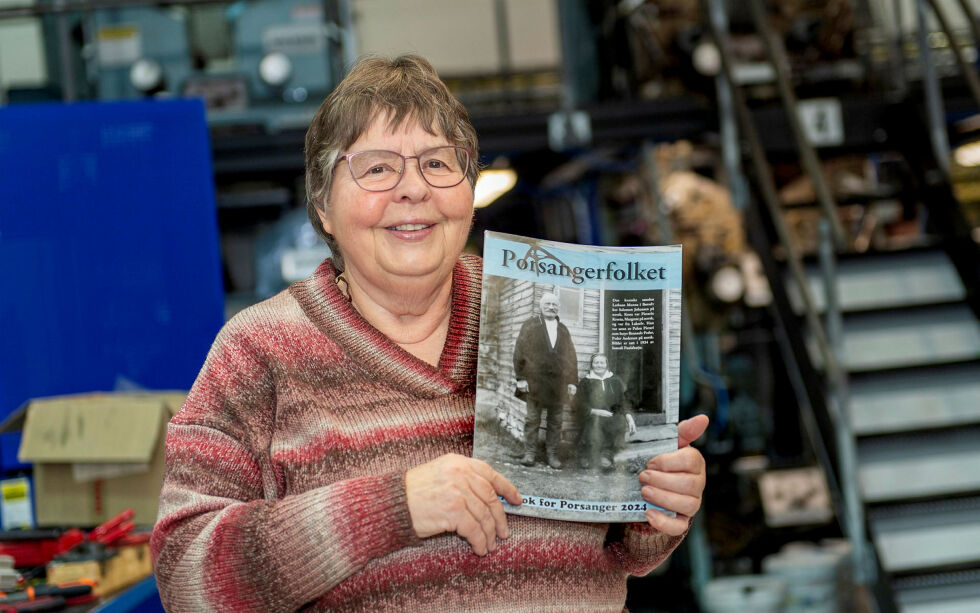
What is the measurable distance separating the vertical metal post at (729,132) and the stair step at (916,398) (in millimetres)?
947

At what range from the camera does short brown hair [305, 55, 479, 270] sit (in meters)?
1.35

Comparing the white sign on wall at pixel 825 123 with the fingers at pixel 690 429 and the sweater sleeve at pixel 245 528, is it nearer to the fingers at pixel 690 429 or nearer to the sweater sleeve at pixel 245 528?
the fingers at pixel 690 429

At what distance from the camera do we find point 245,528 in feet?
3.99

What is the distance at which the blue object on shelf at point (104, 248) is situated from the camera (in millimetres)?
3035

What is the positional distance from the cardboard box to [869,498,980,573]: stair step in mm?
2358

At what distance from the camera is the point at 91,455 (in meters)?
2.56

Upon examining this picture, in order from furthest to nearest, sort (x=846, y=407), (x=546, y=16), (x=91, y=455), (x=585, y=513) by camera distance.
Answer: (x=546, y=16), (x=846, y=407), (x=91, y=455), (x=585, y=513)

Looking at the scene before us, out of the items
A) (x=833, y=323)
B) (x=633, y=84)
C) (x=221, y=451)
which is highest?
(x=633, y=84)

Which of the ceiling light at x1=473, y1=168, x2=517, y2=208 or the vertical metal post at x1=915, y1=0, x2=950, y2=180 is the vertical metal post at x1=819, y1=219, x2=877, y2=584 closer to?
the vertical metal post at x1=915, y1=0, x2=950, y2=180

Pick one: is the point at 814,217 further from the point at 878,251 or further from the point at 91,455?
the point at 91,455

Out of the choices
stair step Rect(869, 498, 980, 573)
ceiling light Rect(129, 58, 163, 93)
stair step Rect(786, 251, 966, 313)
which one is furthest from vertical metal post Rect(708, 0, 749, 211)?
ceiling light Rect(129, 58, 163, 93)

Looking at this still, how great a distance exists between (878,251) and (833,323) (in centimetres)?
107

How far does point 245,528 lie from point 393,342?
33cm

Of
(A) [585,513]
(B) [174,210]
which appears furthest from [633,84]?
(A) [585,513]
